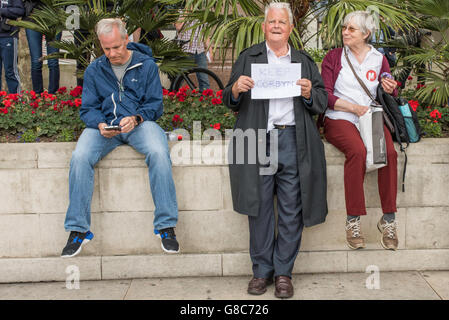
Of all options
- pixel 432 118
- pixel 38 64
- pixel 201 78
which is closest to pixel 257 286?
pixel 432 118

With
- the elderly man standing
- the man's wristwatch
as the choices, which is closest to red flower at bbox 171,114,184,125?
the man's wristwatch

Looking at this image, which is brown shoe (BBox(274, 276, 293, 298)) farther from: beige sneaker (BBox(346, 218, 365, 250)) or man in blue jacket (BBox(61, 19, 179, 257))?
man in blue jacket (BBox(61, 19, 179, 257))

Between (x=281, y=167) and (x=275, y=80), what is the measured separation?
633 millimetres

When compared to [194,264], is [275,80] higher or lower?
higher

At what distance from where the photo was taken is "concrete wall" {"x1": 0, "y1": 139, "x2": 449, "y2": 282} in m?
4.33

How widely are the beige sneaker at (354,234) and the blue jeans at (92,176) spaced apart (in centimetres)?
131

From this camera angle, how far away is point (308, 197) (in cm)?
400

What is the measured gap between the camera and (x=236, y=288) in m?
4.21

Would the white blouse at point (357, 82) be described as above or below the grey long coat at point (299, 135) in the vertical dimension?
above

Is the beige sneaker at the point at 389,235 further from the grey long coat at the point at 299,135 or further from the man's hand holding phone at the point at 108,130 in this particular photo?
the man's hand holding phone at the point at 108,130

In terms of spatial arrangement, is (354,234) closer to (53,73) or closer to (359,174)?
(359,174)

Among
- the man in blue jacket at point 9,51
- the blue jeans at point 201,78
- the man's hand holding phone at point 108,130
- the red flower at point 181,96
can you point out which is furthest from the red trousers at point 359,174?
the man in blue jacket at point 9,51

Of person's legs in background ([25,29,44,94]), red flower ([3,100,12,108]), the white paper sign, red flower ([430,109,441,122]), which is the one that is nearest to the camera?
the white paper sign

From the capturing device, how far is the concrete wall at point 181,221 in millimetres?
4328
